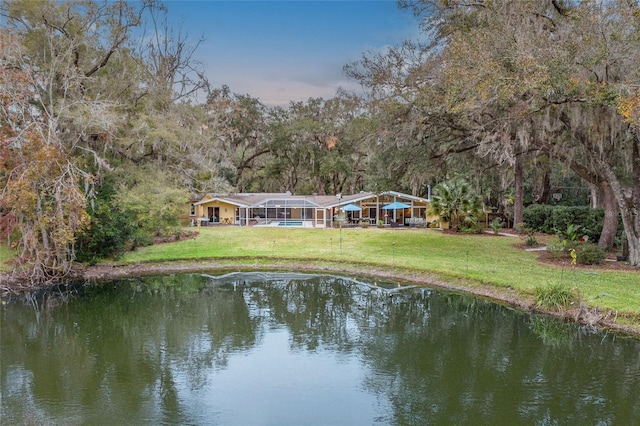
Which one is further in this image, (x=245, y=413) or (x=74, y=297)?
(x=74, y=297)

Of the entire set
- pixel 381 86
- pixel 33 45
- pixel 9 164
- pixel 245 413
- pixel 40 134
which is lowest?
pixel 245 413

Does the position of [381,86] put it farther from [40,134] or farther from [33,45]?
[33,45]

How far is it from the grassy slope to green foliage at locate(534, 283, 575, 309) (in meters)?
0.38

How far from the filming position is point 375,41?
1547 centimetres

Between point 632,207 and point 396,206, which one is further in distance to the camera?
point 396,206

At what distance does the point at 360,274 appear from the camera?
14.7 meters

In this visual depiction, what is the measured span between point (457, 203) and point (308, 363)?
709 inches

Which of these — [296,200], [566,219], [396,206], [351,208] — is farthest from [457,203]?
[296,200]

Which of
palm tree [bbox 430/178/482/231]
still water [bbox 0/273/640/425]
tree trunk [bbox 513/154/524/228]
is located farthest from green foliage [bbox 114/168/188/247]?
tree trunk [bbox 513/154/524/228]

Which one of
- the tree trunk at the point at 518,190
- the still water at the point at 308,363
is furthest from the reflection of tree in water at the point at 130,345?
the tree trunk at the point at 518,190

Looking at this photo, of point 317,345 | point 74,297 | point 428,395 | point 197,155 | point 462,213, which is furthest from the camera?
point 462,213

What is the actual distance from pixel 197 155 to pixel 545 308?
588 inches

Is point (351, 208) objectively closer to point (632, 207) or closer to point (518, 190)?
point (518, 190)

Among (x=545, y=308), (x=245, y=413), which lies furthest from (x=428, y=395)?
(x=545, y=308)
